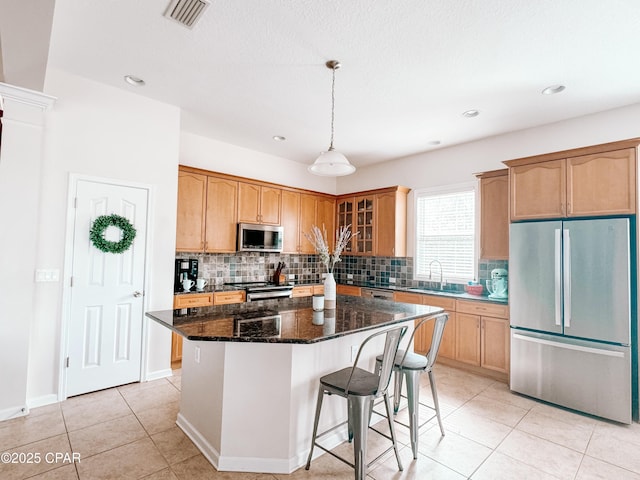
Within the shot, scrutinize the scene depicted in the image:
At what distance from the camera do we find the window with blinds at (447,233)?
15.5 feet

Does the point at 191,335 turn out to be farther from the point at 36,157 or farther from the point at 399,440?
the point at 36,157

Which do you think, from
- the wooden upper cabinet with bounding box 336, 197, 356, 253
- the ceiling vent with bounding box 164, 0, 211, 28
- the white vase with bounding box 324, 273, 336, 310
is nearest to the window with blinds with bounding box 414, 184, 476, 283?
the wooden upper cabinet with bounding box 336, 197, 356, 253

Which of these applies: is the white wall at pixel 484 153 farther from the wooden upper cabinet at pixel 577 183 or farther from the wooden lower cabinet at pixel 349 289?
the wooden lower cabinet at pixel 349 289

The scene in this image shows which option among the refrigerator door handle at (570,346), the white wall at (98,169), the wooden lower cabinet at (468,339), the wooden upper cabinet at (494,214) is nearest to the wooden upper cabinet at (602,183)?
the wooden upper cabinet at (494,214)

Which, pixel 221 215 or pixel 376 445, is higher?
pixel 221 215

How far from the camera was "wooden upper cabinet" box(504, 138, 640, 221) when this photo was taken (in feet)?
9.71

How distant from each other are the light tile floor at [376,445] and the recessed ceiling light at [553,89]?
3030 mm

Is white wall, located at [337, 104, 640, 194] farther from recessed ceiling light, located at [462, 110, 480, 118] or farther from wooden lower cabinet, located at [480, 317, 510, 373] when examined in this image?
wooden lower cabinet, located at [480, 317, 510, 373]

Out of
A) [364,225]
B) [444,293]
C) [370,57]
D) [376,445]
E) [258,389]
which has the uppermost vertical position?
[370,57]

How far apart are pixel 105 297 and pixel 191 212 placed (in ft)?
4.86

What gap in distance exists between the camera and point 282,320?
2.35m

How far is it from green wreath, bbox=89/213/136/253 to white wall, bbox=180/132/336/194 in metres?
1.56

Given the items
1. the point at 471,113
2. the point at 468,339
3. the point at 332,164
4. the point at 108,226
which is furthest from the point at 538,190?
the point at 108,226

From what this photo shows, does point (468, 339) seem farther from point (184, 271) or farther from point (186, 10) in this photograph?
point (186, 10)
